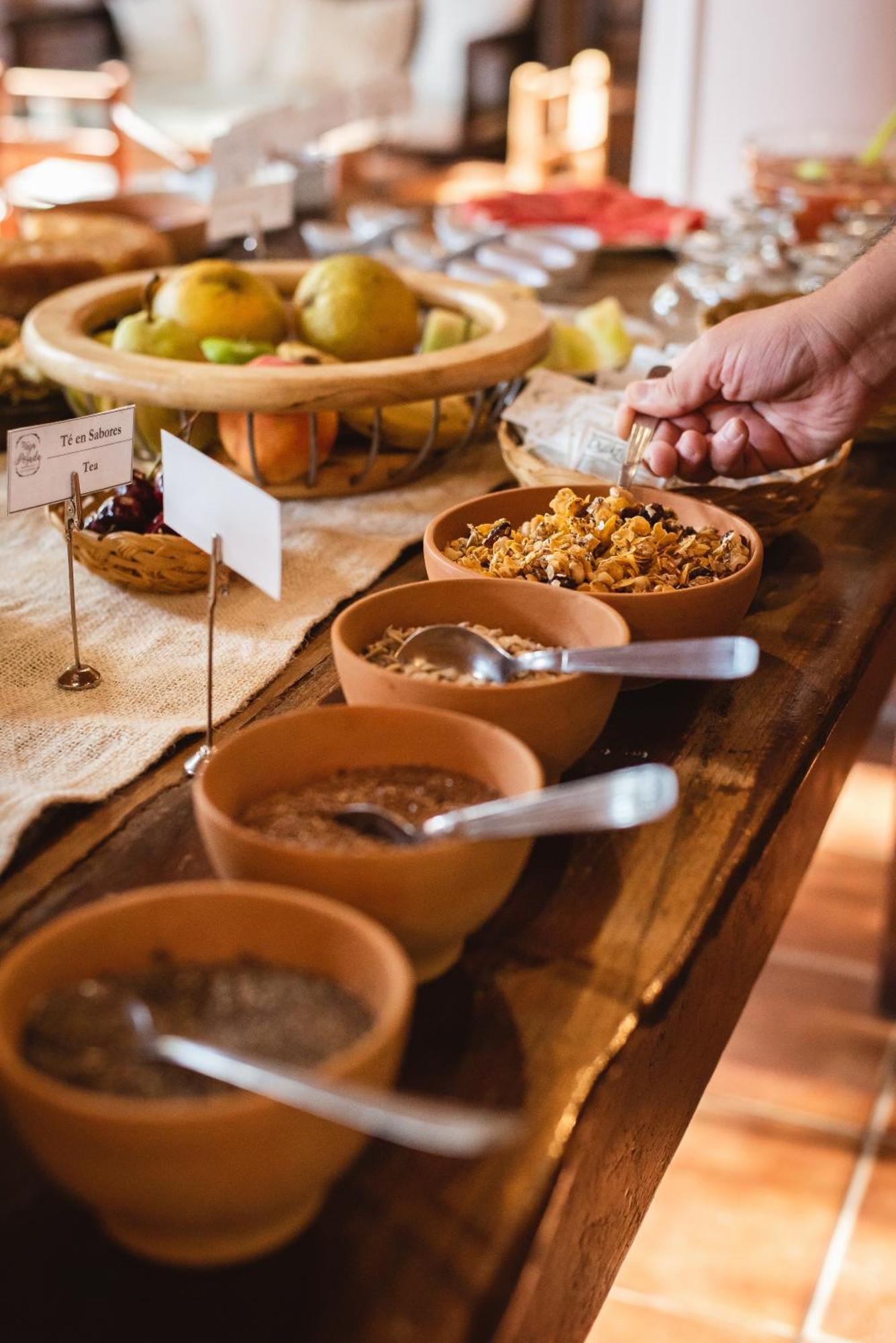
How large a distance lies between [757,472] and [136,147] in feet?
17.4

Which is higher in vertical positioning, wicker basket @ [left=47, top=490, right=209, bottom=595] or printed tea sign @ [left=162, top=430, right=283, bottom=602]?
printed tea sign @ [left=162, top=430, right=283, bottom=602]

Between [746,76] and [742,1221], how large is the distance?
3.09 meters

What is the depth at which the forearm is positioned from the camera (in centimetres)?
126

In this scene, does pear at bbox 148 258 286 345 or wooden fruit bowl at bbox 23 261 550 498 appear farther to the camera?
pear at bbox 148 258 286 345

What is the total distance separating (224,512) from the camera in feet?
2.92

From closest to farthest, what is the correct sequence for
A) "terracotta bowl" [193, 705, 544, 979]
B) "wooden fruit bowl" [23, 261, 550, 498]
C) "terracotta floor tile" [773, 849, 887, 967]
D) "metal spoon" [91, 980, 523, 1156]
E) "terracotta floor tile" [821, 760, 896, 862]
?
"metal spoon" [91, 980, 523, 1156], "terracotta bowl" [193, 705, 544, 979], "wooden fruit bowl" [23, 261, 550, 498], "terracotta floor tile" [773, 849, 887, 967], "terracotta floor tile" [821, 760, 896, 862]

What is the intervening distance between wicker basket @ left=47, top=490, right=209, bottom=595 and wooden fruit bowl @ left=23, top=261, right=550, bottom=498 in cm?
16

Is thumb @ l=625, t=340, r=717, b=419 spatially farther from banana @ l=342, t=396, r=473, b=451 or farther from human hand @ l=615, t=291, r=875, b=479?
banana @ l=342, t=396, r=473, b=451

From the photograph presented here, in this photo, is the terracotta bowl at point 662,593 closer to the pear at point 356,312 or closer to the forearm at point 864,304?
the forearm at point 864,304

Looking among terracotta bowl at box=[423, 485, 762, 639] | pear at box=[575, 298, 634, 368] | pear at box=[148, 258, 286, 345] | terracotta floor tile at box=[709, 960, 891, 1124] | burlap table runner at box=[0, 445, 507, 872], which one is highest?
pear at box=[148, 258, 286, 345]

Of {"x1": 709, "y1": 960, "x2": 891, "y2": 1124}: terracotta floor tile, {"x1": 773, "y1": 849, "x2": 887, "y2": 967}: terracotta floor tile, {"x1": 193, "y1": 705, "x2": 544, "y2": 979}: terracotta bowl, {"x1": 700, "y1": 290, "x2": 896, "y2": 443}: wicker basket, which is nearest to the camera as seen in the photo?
{"x1": 193, "y1": 705, "x2": 544, "y2": 979}: terracotta bowl

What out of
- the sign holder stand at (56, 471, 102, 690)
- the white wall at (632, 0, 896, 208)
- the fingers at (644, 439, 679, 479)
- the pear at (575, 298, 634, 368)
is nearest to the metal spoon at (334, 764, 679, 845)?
the sign holder stand at (56, 471, 102, 690)

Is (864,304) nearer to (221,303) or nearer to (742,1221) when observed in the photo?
(221,303)

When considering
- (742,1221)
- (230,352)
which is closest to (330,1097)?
Answer: (230,352)
